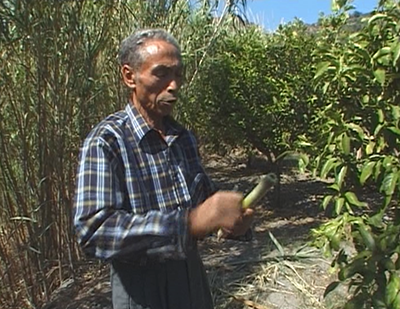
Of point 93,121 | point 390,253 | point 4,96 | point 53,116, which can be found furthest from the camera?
point 93,121

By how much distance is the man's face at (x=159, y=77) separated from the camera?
165 centimetres

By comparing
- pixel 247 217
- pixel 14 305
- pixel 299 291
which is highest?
pixel 247 217

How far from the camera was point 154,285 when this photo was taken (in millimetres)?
1646

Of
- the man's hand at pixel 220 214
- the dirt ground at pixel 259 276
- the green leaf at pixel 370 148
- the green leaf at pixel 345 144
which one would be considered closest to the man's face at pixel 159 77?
the man's hand at pixel 220 214

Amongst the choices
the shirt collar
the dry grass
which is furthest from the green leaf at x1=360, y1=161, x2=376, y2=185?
the dry grass

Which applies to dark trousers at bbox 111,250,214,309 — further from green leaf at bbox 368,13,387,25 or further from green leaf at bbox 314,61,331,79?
green leaf at bbox 368,13,387,25

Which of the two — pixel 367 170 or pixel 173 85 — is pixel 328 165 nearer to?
pixel 367 170

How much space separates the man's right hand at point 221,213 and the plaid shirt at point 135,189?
61 mm

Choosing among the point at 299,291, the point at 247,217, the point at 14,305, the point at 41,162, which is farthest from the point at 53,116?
the point at 247,217

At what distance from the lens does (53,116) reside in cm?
381

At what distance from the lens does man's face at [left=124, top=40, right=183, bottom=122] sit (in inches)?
64.9

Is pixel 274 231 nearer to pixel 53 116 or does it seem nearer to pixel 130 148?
pixel 53 116

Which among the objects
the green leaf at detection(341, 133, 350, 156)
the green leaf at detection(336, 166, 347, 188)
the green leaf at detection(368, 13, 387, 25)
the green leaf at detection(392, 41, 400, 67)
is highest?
the green leaf at detection(368, 13, 387, 25)

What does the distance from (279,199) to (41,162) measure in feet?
11.0
